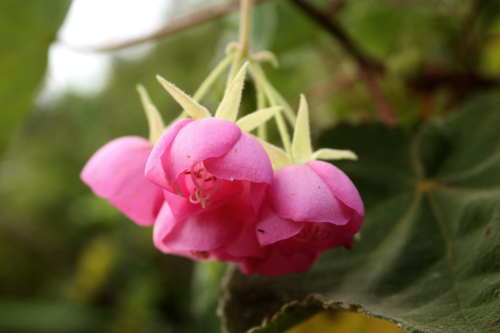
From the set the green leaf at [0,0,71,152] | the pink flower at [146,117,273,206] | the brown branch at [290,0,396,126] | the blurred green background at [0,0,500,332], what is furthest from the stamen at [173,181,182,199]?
the green leaf at [0,0,71,152]

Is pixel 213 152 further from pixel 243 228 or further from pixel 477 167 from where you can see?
pixel 477 167

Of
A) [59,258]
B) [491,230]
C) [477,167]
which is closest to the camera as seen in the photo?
[491,230]

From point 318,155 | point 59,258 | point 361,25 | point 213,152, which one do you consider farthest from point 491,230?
point 59,258

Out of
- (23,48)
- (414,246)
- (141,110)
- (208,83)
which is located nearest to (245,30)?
(208,83)

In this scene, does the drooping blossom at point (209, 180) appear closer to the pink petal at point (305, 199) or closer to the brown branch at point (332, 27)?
the pink petal at point (305, 199)

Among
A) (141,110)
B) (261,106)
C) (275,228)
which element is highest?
(141,110)

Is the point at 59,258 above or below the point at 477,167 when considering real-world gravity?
above

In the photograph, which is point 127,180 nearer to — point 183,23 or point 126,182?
point 126,182

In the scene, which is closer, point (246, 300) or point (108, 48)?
point (246, 300)
